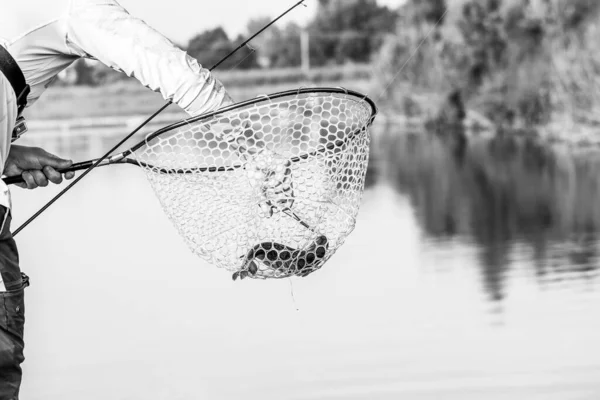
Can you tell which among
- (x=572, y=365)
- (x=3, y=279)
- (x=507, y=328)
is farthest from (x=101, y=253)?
(x=3, y=279)

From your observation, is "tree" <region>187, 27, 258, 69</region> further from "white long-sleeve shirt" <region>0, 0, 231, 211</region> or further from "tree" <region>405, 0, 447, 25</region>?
"white long-sleeve shirt" <region>0, 0, 231, 211</region>

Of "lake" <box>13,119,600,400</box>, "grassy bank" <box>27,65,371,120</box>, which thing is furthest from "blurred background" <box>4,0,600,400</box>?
"grassy bank" <box>27,65,371,120</box>

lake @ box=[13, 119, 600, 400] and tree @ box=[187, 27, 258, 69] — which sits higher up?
tree @ box=[187, 27, 258, 69]

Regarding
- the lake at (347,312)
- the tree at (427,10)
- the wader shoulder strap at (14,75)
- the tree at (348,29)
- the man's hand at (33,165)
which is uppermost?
the tree at (348,29)

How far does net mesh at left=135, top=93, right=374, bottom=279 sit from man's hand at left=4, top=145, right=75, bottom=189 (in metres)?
0.28

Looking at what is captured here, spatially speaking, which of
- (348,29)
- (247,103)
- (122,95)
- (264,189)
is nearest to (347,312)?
(264,189)

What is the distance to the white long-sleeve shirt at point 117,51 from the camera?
3.44 meters

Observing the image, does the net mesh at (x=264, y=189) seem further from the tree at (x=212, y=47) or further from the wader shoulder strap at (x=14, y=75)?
the tree at (x=212, y=47)

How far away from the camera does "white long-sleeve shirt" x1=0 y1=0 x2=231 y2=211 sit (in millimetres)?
3439

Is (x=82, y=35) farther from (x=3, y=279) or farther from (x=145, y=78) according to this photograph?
(x=3, y=279)

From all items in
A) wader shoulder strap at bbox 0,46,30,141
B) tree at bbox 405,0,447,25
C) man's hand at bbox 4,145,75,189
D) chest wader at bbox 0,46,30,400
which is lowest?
chest wader at bbox 0,46,30,400

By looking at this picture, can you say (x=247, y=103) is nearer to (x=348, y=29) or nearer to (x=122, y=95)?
→ (x=122, y=95)

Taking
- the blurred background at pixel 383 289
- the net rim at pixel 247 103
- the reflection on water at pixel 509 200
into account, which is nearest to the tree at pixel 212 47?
the reflection on water at pixel 509 200

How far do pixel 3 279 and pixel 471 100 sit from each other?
2642 cm
